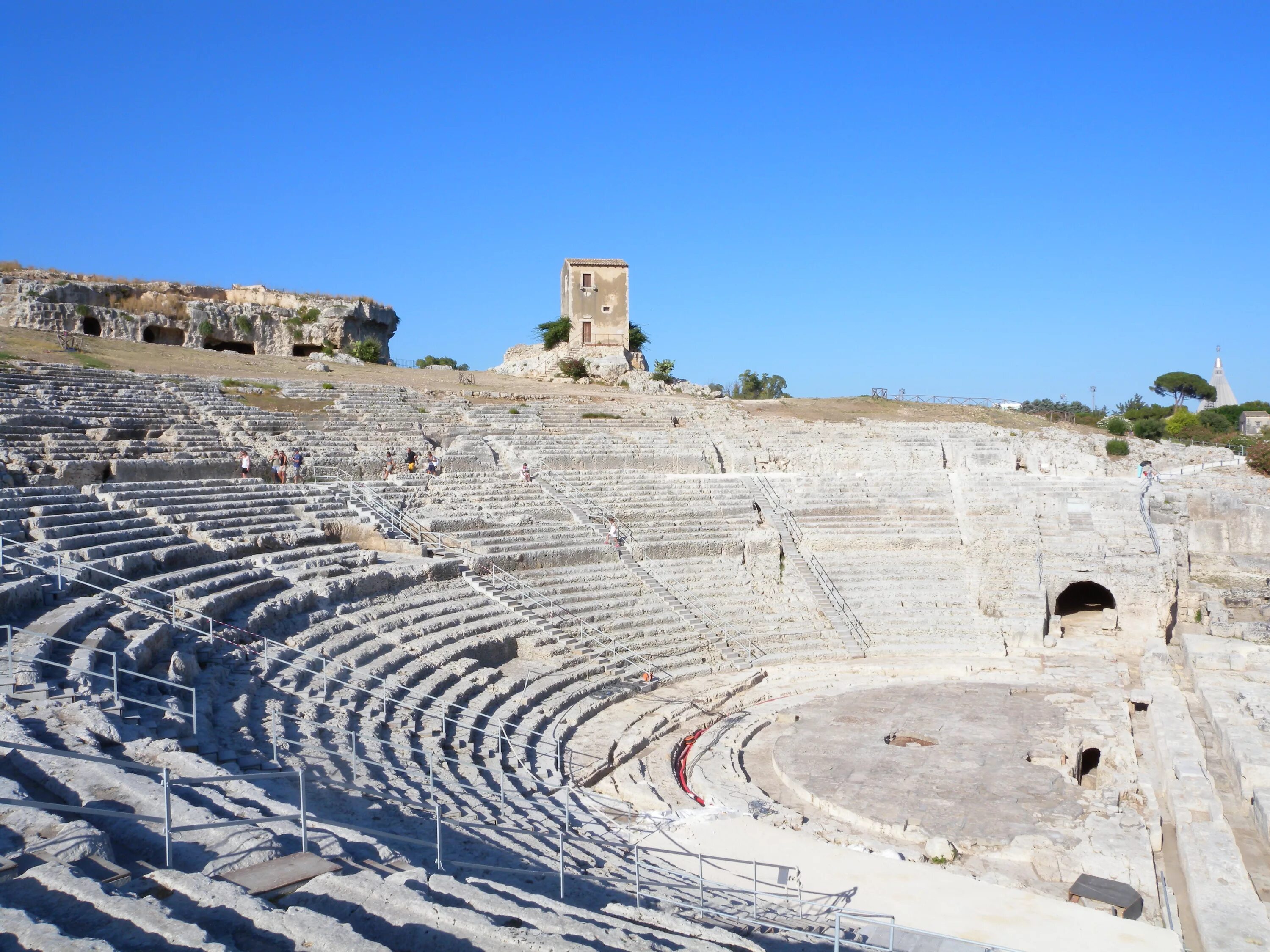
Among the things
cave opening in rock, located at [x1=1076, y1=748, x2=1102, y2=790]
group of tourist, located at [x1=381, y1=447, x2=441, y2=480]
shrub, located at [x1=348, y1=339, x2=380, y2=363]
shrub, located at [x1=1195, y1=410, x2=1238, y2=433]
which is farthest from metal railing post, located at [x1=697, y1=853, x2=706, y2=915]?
shrub, located at [x1=1195, y1=410, x2=1238, y2=433]

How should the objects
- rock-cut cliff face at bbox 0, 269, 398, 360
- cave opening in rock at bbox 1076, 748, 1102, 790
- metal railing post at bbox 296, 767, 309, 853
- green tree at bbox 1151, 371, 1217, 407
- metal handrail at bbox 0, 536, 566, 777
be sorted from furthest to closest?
green tree at bbox 1151, 371, 1217, 407, rock-cut cliff face at bbox 0, 269, 398, 360, cave opening in rock at bbox 1076, 748, 1102, 790, metal handrail at bbox 0, 536, 566, 777, metal railing post at bbox 296, 767, 309, 853

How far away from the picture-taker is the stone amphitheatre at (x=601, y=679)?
18.5 feet

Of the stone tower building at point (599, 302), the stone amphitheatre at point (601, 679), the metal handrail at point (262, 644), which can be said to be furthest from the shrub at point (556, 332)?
the metal handrail at point (262, 644)

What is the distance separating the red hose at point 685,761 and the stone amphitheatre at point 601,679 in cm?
6

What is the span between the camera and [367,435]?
24.6 m

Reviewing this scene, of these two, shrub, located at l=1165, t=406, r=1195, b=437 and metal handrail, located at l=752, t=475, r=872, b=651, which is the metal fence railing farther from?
shrub, located at l=1165, t=406, r=1195, b=437

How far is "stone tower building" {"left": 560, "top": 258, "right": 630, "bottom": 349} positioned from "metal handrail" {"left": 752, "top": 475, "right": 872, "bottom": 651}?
55.9 ft

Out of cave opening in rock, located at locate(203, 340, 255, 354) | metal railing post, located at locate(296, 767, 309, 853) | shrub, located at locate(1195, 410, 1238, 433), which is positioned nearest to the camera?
metal railing post, located at locate(296, 767, 309, 853)

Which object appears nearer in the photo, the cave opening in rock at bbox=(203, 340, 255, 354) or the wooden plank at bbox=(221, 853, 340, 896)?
the wooden plank at bbox=(221, 853, 340, 896)

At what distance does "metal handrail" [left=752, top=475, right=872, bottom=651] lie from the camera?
19000 mm

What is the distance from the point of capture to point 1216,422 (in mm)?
44344

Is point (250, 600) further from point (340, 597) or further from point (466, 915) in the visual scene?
point (466, 915)

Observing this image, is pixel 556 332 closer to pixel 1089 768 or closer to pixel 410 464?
pixel 410 464

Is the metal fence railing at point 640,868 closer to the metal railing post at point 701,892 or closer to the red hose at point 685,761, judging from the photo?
the metal railing post at point 701,892
